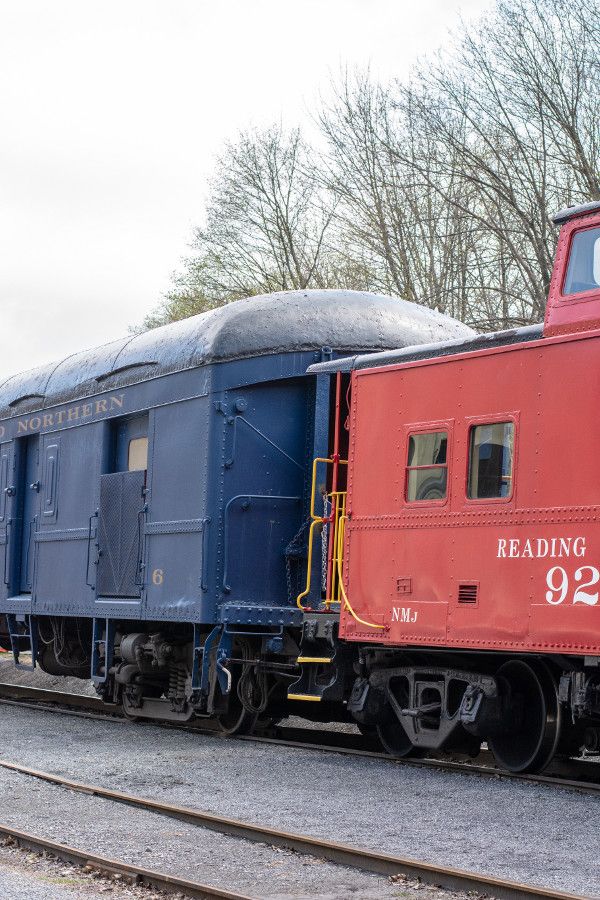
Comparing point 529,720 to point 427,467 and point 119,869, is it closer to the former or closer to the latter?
point 427,467

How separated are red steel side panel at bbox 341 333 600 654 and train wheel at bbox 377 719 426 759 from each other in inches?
39.5

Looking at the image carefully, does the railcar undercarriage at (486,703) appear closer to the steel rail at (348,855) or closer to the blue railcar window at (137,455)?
the steel rail at (348,855)

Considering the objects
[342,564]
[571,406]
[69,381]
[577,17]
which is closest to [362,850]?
[571,406]

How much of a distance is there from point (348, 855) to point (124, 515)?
7418 millimetres

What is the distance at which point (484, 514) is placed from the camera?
9828 mm

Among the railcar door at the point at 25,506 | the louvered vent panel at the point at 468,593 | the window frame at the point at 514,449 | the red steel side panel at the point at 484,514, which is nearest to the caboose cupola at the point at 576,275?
the red steel side panel at the point at 484,514

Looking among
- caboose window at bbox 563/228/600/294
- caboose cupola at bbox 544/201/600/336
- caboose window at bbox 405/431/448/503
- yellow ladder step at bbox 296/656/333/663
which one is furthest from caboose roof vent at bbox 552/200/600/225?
yellow ladder step at bbox 296/656/333/663

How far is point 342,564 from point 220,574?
1438 millimetres

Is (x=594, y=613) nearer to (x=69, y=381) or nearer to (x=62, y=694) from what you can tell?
(x=69, y=381)

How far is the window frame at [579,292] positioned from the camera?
9.17m

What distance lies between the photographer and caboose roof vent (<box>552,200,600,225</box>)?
9391 millimetres

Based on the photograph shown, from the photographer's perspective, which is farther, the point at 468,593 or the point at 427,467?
the point at 427,467

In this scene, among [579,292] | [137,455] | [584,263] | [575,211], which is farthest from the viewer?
[137,455]

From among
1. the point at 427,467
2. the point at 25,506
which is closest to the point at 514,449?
the point at 427,467
